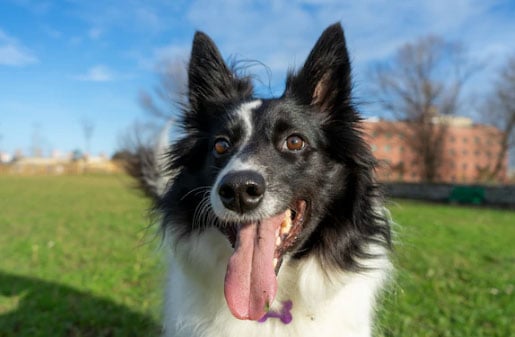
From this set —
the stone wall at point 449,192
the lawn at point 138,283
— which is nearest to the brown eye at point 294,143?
the lawn at point 138,283

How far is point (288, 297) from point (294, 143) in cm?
98

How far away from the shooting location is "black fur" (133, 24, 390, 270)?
8.82ft

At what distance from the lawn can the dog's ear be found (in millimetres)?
1300

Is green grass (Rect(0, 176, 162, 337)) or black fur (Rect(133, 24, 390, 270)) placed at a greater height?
black fur (Rect(133, 24, 390, 270))

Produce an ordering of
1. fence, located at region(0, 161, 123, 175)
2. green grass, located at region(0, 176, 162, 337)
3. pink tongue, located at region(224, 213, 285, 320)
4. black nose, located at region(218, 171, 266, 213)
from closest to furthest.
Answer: black nose, located at region(218, 171, 266, 213) → pink tongue, located at region(224, 213, 285, 320) → green grass, located at region(0, 176, 162, 337) → fence, located at region(0, 161, 123, 175)

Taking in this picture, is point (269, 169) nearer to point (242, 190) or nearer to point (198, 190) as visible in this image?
point (242, 190)

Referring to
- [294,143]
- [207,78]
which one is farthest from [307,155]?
[207,78]

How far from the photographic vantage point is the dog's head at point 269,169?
2.41m

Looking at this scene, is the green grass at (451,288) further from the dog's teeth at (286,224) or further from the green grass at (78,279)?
the green grass at (78,279)

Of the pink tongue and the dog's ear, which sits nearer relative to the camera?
the pink tongue

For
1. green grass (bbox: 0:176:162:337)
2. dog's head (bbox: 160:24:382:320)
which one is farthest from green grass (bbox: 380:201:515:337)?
green grass (bbox: 0:176:162:337)

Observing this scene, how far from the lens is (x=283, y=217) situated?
8.36 ft

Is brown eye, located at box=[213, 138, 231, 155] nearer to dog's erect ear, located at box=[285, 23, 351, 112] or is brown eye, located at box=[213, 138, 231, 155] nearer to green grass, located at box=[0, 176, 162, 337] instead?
dog's erect ear, located at box=[285, 23, 351, 112]

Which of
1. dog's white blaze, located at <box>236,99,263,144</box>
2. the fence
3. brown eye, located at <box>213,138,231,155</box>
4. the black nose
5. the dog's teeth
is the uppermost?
dog's white blaze, located at <box>236,99,263,144</box>
